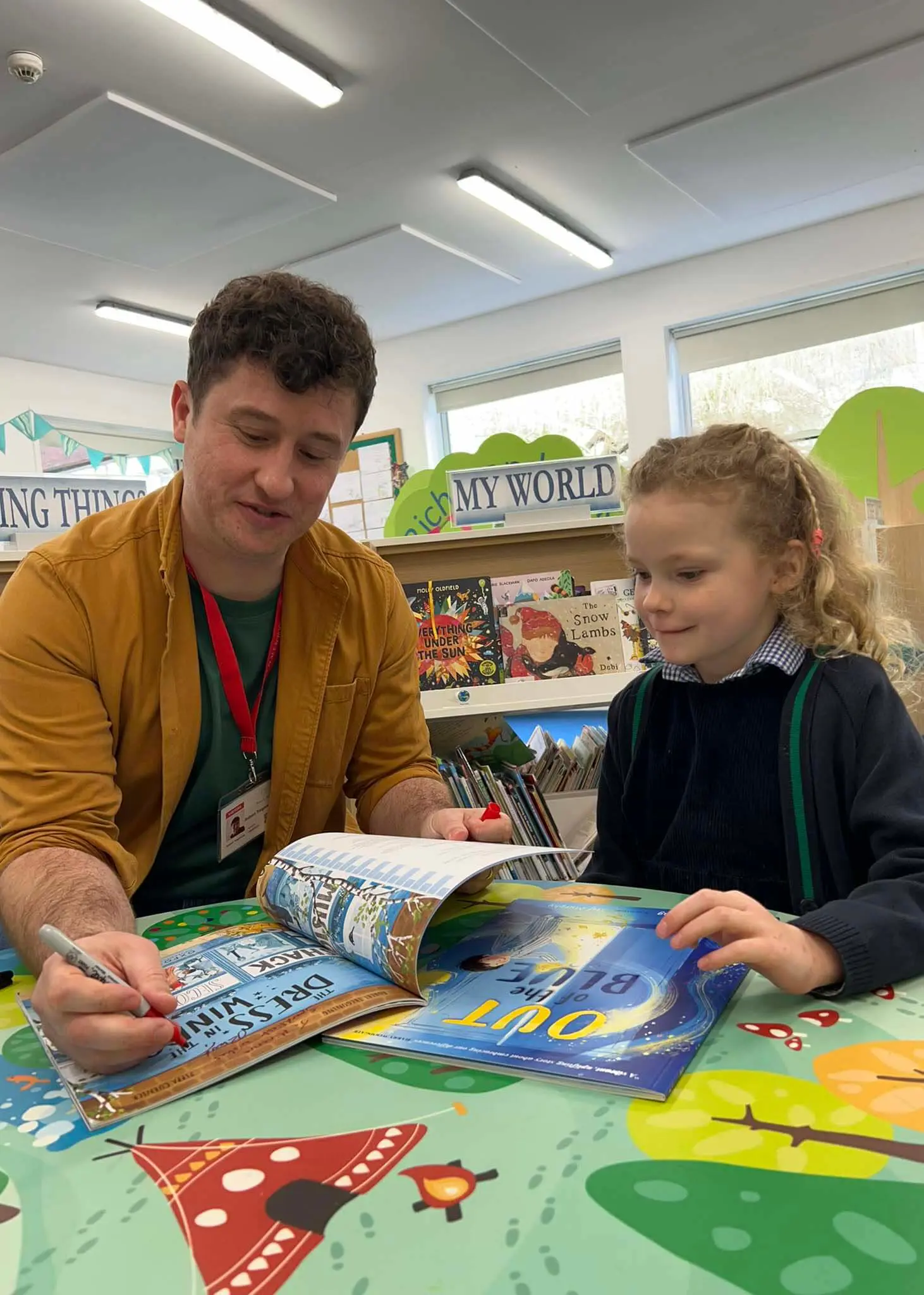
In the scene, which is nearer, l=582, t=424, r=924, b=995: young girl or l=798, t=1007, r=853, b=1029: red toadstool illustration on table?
l=798, t=1007, r=853, b=1029: red toadstool illustration on table

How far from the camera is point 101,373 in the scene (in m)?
8.52

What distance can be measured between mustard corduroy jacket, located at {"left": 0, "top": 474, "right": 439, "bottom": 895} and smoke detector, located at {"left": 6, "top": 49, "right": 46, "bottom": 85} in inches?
133

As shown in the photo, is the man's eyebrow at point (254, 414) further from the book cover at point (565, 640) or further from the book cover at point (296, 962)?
the book cover at point (565, 640)

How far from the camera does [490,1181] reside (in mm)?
538

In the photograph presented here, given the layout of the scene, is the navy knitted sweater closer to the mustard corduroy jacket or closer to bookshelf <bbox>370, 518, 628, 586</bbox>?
the mustard corduroy jacket

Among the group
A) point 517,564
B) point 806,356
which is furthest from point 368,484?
point 517,564

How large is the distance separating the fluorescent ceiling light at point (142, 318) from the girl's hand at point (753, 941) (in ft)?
22.7

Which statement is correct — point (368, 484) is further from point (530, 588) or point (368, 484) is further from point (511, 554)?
point (530, 588)

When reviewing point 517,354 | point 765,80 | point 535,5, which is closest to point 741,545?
point 535,5

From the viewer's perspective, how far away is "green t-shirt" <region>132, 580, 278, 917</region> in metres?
1.39

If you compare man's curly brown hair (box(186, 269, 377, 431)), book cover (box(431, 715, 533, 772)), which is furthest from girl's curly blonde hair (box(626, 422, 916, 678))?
book cover (box(431, 715, 533, 772))

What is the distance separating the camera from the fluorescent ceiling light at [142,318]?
6.91 metres

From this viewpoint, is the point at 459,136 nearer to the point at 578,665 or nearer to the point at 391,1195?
the point at 578,665

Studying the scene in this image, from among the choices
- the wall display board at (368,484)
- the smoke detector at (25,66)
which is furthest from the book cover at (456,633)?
the wall display board at (368,484)
